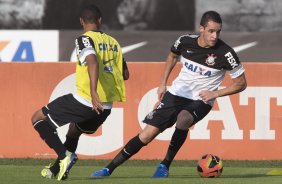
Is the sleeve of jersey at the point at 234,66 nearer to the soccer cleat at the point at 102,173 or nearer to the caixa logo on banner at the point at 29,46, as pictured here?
the soccer cleat at the point at 102,173

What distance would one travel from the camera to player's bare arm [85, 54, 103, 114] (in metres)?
11.3

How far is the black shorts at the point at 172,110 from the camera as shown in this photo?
1231cm

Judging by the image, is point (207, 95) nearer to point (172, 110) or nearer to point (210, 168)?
point (172, 110)

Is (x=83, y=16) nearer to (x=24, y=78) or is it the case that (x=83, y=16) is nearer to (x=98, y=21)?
(x=98, y=21)

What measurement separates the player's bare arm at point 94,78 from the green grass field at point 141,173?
0.84 meters

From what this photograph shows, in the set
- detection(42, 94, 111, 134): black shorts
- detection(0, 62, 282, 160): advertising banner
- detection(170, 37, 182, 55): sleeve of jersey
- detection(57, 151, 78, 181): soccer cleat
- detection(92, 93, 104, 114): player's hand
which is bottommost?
detection(0, 62, 282, 160): advertising banner

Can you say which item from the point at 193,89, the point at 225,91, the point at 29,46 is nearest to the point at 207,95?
the point at 225,91

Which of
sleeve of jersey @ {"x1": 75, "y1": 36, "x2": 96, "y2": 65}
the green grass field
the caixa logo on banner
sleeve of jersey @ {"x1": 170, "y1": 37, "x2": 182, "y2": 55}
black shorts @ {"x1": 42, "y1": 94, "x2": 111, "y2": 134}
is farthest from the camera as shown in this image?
the caixa logo on banner

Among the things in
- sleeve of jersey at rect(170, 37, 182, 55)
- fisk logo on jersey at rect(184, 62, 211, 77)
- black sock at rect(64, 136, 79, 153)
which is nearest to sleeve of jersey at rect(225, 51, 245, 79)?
fisk logo on jersey at rect(184, 62, 211, 77)

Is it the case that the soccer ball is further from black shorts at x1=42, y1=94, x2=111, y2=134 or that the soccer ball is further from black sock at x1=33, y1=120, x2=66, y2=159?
black sock at x1=33, y1=120, x2=66, y2=159

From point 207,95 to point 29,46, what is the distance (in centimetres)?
1007

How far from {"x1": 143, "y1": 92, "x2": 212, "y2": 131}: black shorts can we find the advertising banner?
132 inches

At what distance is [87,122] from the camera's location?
11992 mm

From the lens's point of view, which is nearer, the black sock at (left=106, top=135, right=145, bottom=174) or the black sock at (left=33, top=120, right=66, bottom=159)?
the black sock at (left=33, top=120, right=66, bottom=159)
